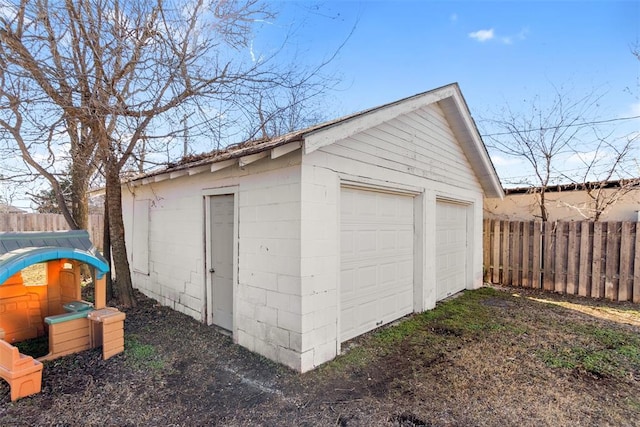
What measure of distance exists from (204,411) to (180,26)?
567cm

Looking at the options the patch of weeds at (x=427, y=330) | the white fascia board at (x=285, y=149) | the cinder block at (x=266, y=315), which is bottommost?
the patch of weeds at (x=427, y=330)

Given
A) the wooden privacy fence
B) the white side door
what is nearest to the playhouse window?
the white side door

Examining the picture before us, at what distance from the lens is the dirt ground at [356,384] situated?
2932 millimetres

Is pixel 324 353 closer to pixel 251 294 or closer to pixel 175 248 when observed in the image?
pixel 251 294

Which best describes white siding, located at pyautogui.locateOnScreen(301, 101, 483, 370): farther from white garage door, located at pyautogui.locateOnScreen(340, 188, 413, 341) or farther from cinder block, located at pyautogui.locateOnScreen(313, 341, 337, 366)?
white garage door, located at pyautogui.locateOnScreen(340, 188, 413, 341)

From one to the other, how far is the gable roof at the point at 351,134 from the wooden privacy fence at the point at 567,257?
138 centimetres

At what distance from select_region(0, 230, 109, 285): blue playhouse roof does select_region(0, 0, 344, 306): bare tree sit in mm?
1870

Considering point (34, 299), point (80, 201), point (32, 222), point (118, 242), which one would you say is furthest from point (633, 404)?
point (32, 222)

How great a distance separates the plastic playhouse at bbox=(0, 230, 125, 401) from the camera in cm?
360

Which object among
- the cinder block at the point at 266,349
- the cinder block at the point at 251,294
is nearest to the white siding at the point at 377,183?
the cinder block at the point at 266,349

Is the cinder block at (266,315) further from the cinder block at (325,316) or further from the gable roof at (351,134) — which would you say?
the gable roof at (351,134)

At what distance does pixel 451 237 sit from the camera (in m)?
7.62

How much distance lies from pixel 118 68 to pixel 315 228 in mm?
4428

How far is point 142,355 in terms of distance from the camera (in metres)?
4.22
